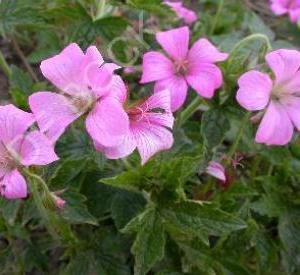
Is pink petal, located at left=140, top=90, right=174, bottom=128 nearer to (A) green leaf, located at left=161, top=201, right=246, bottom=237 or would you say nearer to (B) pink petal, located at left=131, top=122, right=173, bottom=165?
(B) pink petal, located at left=131, top=122, right=173, bottom=165

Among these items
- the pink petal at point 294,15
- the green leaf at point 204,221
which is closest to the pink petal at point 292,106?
the green leaf at point 204,221

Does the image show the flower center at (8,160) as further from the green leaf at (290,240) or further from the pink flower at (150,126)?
the green leaf at (290,240)

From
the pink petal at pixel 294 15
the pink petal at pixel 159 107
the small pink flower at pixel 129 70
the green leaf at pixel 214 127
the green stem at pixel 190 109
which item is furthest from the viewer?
the pink petal at pixel 294 15

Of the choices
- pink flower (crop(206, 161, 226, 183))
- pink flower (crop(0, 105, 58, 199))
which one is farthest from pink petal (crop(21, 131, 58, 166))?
pink flower (crop(206, 161, 226, 183))

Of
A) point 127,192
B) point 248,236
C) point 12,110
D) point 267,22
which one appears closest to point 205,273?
point 248,236

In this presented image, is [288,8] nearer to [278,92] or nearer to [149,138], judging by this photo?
[278,92]

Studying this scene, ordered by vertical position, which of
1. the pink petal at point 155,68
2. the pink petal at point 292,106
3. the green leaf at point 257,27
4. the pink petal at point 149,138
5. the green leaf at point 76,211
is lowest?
the green leaf at point 257,27
